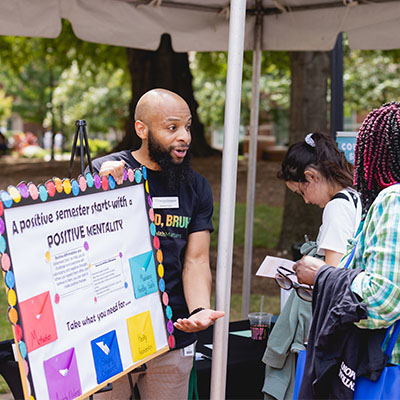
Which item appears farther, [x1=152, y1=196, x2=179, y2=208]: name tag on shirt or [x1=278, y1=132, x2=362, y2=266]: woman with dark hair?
[x1=278, y1=132, x2=362, y2=266]: woman with dark hair

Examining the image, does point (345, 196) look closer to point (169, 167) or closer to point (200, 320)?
point (169, 167)

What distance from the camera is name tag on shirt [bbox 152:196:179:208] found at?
2516mm

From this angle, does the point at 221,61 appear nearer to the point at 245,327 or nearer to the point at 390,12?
the point at 390,12

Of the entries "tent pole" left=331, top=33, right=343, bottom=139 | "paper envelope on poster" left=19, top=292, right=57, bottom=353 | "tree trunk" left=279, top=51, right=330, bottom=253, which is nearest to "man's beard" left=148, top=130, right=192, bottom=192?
"paper envelope on poster" left=19, top=292, right=57, bottom=353

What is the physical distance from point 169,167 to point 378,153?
0.84 metres

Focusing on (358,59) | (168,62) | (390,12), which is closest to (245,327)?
(390,12)

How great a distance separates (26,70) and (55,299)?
31.2 meters

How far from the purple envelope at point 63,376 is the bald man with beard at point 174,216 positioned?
588 millimetres

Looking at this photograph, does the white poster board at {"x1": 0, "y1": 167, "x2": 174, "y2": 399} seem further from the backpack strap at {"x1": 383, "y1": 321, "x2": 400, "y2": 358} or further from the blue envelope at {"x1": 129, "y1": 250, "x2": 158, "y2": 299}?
the backpack strap at {"x1": 383, "y1": 321, "x2": 400, "y2": 358}

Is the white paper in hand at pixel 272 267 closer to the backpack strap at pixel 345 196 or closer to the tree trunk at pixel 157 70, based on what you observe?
the backpack strap at pixel 345 196

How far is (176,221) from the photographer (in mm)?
2557

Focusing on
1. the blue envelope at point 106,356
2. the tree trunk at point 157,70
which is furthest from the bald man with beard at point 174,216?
the tree trunk at point 157,70

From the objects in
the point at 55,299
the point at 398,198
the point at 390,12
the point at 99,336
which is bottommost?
the point at 99,336

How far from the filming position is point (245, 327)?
409 cm
